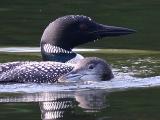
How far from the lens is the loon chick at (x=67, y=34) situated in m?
11.2

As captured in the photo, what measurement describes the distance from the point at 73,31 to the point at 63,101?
2.34m

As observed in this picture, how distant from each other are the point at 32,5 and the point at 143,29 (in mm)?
3284

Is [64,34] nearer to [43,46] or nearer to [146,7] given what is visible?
[43,46]

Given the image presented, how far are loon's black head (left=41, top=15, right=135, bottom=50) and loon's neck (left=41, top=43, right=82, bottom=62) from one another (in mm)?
52

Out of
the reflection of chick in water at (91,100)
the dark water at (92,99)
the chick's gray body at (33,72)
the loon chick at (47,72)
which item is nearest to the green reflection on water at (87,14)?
the dark water at (92,99)

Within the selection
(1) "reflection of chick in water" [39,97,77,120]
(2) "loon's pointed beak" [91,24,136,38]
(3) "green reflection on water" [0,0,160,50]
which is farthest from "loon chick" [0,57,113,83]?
(3) "green reflection on water" [0,0,160,50]

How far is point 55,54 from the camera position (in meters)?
11.2

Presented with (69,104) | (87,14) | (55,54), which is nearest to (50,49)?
(55,54)

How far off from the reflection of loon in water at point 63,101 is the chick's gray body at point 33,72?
493mm

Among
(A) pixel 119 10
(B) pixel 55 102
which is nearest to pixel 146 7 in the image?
(A) pixel 119 10

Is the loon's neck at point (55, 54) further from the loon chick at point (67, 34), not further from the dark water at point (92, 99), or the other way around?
the dark water at point (92, 99)

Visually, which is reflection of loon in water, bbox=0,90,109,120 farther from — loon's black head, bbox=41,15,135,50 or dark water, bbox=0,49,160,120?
loon's black head, bbox=41,15,135,50

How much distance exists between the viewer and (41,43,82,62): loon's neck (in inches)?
441

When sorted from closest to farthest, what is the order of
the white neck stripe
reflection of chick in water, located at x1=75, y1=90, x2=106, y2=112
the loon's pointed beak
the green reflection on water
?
reflection of chick in water, located at x1=75, y1=90, x2=106, y2=112
the white neck stripe
the loon's pointed beak
the green reflection on water
